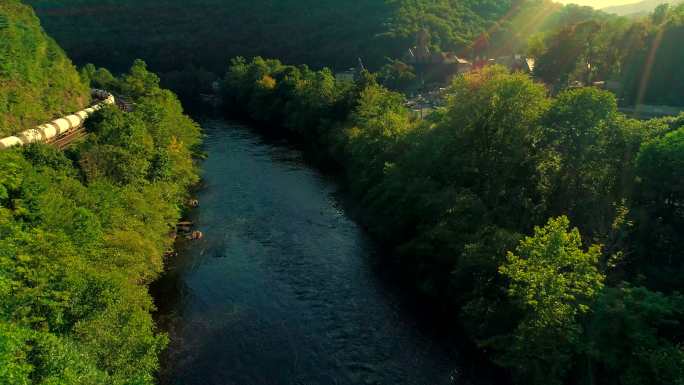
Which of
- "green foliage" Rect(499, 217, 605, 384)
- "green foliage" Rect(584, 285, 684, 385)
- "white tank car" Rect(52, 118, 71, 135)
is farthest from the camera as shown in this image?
"white tank car" Rect(52, 118, 71, 135)

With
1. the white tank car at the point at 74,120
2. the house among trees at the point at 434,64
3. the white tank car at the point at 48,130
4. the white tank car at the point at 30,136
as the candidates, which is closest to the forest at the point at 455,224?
the white tank car at the point at 30,136

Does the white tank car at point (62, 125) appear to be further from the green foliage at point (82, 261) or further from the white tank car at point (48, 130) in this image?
the green foliage at point (82, 261)

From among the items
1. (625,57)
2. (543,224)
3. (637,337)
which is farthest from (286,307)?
(625,57)

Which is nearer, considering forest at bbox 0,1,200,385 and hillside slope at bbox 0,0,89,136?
forest at bbox 0,1,200,385

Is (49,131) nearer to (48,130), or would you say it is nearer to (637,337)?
(48,130)

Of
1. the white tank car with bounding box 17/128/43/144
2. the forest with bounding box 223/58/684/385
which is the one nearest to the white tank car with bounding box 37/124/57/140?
the white tank car with bounding box 17/128/43/144

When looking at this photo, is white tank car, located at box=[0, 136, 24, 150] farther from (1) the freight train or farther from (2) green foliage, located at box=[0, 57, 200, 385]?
(2) green foliage, located at box=[0, 57, 200, 385]
